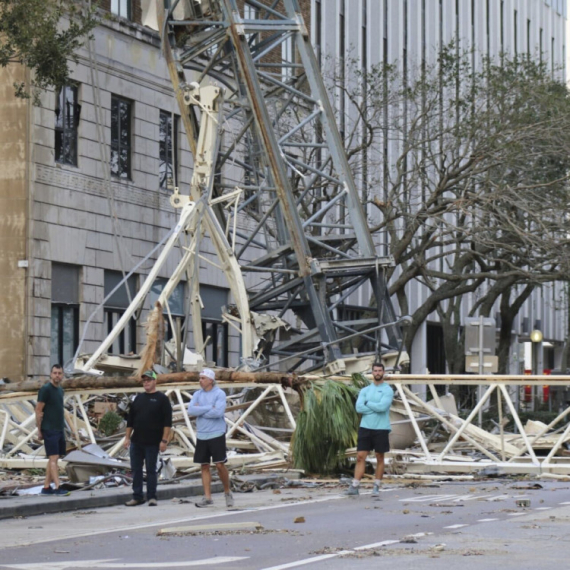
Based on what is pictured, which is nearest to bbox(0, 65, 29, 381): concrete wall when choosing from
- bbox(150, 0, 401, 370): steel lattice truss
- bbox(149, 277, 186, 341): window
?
bbox(150, 0, 401, 370): steel lattice truss

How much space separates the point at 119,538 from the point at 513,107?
25185 mm

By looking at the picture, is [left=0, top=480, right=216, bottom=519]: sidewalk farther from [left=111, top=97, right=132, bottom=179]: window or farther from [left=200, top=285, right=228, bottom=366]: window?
[left=200, top=285, right=228, bottom=366]: window

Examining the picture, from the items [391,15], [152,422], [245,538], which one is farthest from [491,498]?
[391,15]

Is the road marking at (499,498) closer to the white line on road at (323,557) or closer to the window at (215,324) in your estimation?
the white line on road at (323,557)

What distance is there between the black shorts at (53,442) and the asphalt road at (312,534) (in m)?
1.37

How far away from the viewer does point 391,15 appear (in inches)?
2196

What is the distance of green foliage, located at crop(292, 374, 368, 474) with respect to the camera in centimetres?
1955

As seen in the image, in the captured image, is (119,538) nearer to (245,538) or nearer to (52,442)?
(245,538)

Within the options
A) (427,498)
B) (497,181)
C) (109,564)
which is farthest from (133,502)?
(497,181)

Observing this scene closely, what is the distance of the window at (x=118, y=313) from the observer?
112 ft

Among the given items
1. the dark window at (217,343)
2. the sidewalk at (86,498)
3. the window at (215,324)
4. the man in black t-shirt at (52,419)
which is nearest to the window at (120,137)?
the window at (215,324)

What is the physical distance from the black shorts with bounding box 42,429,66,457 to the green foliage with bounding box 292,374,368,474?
4.02m

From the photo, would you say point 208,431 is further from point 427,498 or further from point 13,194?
point 13,194

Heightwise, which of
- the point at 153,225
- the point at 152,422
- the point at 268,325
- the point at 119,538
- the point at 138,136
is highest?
the point at 138,136
